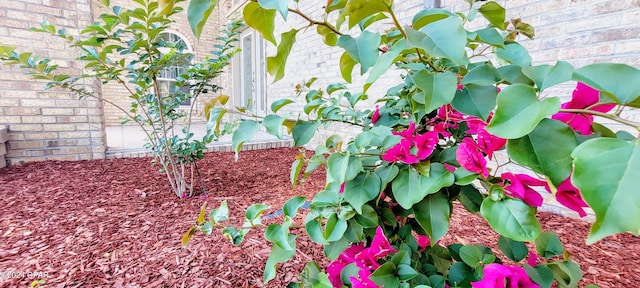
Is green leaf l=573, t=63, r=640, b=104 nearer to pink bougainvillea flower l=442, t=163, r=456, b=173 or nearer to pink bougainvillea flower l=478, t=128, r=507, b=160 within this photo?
pink bougainvillea flower l=478, t=128, r=507, b=160

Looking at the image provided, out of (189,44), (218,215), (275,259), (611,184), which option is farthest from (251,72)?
(611,184)

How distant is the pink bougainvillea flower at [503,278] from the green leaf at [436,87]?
309mm

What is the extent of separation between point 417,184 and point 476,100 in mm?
160

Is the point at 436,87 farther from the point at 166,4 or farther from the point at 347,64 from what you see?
the point at 166,4

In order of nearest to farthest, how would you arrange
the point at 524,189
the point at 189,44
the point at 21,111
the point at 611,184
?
the point at 611,184 → the point at 524,189 → the point at 21,111 → the point at 189,44

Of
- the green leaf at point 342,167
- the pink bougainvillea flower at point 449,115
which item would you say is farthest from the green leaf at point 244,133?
the pink bougainvillea flower at point 449,115

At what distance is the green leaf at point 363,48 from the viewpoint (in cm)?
41

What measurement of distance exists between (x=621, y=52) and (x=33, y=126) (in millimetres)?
5171

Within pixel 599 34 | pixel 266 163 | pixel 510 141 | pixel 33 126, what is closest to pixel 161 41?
pixel 266 163

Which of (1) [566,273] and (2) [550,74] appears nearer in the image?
(2) [550,74]

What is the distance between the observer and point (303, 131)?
0.55 metres

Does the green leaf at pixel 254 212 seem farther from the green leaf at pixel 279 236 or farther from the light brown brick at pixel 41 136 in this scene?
the light brown brick at pixel 41 136

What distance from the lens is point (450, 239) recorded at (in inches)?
63.9

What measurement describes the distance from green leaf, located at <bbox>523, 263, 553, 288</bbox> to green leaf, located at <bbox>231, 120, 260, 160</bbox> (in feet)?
1.91
